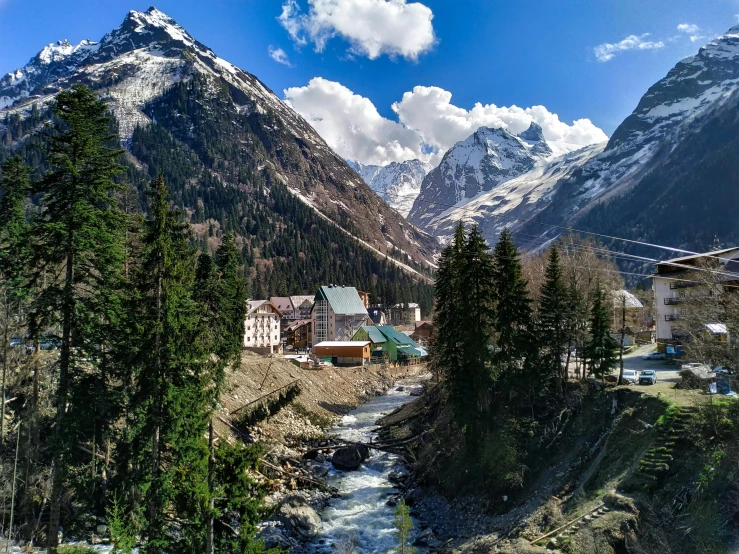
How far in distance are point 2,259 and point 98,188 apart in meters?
10.0

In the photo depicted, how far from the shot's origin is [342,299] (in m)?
94.4

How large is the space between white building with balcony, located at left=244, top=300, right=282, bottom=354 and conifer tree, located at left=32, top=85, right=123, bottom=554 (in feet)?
205

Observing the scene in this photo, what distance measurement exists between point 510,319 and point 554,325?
2780 mm

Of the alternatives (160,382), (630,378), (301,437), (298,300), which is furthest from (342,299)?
(160,382)

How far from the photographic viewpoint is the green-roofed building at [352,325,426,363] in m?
83.1

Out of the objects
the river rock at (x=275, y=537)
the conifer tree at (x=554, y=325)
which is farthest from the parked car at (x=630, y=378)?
the river rock at (x=275, y=537)

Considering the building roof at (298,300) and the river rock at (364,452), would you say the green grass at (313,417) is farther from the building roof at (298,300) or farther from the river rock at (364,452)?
the building roof at (298,300)

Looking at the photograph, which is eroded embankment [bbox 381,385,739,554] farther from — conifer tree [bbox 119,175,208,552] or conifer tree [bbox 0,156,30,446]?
conifer tree [bbox 0,156,30,446]

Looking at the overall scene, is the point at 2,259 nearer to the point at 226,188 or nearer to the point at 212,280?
the point at 212,280

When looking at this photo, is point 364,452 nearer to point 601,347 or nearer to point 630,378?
point 601,347

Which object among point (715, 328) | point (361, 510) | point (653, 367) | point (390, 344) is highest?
point (715, 328)

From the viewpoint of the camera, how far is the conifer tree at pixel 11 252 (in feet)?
64.6

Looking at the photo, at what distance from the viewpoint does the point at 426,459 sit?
32.0 meters

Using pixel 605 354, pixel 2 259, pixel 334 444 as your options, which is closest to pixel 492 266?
pixel 605 354
